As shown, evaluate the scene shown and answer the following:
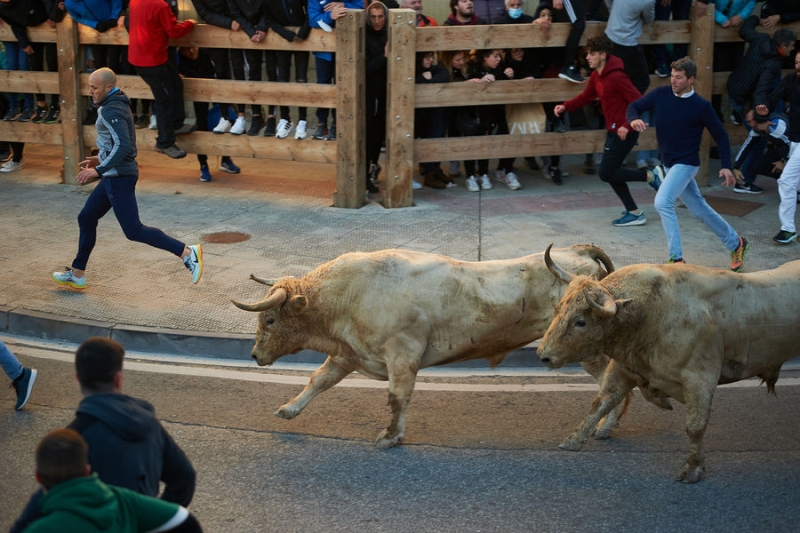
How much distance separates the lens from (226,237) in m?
11.5

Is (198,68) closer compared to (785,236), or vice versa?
(785,236)

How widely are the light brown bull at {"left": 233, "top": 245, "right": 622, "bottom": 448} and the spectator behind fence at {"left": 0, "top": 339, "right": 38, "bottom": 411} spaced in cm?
179

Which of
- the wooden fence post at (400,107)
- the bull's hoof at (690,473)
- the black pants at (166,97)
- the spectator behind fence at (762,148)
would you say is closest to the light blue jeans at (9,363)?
the bull's hoof at (690,473)

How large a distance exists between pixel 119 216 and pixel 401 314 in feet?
12.6

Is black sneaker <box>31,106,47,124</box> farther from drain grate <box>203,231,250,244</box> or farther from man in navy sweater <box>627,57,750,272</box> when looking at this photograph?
man in navy sweater <box>627,57,750,272</box>

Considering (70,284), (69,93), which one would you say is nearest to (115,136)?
(70,284)

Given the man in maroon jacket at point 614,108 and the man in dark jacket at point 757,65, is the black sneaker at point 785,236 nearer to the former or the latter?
the man in maroon jacket at point 614,108

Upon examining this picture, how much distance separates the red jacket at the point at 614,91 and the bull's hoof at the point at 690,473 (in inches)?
223

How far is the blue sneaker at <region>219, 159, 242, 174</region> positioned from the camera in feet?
47.4

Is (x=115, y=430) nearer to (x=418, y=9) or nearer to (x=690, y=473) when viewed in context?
(x=690, y=473)

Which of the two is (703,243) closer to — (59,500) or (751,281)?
(751,281)

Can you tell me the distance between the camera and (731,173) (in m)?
9.92

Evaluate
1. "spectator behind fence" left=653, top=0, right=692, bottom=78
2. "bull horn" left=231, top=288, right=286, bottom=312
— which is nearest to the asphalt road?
"bull horn" left=231, top=288, right=286, bottom=312

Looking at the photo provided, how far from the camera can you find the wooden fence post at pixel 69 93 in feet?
44.3
